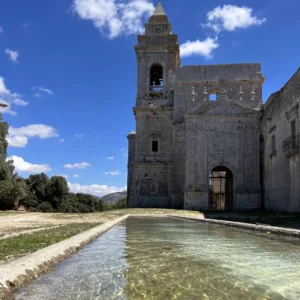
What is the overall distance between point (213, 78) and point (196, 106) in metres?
3.83

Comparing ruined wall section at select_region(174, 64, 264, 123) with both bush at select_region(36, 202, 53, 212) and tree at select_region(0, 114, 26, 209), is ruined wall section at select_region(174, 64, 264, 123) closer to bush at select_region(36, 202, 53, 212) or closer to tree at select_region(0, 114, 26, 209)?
tree at select_region(0, 114, 26, 209)

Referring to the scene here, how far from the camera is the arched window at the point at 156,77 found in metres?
36.7

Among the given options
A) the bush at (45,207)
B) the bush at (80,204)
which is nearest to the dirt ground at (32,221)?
the bush at (45,207)

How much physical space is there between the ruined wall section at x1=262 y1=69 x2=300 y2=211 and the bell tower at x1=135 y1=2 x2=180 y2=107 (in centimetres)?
1059

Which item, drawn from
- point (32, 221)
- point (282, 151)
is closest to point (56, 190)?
point (282, 151)

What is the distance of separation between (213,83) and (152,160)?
935 cm

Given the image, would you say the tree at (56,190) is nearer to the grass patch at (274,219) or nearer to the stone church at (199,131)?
the stone church at (199,131)

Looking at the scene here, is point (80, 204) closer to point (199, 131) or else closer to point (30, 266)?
point (199, 131)

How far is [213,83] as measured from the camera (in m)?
34.3

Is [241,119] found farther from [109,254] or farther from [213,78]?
[109,254]

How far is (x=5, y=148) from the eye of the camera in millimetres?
32625

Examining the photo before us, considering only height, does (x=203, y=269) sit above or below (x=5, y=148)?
below

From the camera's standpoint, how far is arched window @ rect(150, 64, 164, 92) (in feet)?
120

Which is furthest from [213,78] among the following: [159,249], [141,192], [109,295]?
[109,295]
